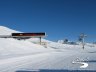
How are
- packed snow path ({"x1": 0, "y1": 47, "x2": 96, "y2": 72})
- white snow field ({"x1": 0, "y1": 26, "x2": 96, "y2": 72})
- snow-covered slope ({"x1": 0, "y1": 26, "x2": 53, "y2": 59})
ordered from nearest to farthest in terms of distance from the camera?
white snow field ({"x1": 0, "y1": 26, "x2": 96, "y2": 72}), packed snow path ({"x1": 0, "y1": 47, "x2": 96, "y2": 72}), snow-covered slope ({"x1": 0, "y1": 26, "x2": 53, "y2": 59})

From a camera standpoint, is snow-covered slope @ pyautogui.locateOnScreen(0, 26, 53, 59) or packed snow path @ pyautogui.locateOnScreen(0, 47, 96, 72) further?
snow-covered slope @ pyautogui.locateOnScreen(0, 26, 53, 59)

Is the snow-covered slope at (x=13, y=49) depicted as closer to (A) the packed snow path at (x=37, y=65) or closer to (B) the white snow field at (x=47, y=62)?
(B) the white snow field at (x=47, y=62)

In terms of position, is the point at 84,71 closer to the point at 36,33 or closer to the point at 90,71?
the point at 90,71

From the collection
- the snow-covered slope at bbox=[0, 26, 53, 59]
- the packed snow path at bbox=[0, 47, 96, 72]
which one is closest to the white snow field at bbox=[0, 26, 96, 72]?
the packed snow path at bbox=[0, 47, 96, 72]

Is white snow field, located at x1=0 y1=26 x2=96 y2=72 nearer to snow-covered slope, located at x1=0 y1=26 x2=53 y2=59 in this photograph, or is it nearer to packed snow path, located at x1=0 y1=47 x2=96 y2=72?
packed snow path, located at x1=0 y1=47 x2=96 y2=72

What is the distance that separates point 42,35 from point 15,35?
12343mm

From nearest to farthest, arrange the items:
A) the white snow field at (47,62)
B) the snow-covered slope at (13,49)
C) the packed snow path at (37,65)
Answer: the white snow field at (47,62) → the packed snow path at (37,65) → the snow-covered slope at (13,49)

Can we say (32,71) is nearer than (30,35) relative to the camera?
Yes

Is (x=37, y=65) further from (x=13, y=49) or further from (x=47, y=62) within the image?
(x=13, y=49)

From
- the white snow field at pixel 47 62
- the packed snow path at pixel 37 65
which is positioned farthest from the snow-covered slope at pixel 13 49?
the packed snow path at pixel 37 65

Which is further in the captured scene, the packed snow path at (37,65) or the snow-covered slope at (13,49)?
the snow-covered slope at (13,49)

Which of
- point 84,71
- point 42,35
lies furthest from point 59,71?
point 42,35

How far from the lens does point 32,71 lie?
548 inches

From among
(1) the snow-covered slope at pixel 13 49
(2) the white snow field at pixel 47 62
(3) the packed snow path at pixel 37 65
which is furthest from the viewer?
(1) the snow-covered slope at pixel 13 49
